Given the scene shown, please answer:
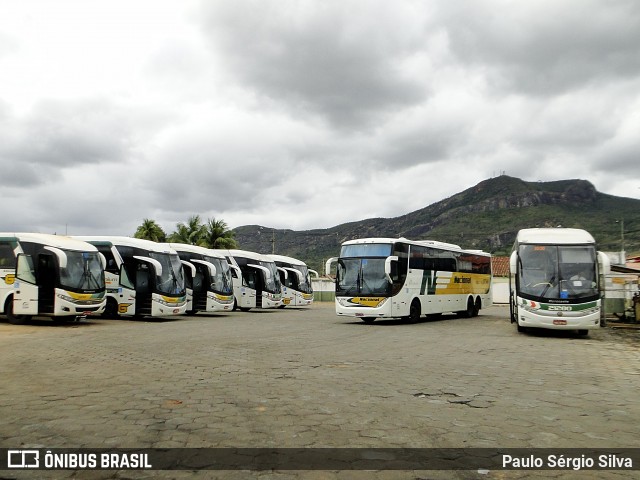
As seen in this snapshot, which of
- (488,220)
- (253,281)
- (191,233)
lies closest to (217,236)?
(191,233)

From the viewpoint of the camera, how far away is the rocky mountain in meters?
101

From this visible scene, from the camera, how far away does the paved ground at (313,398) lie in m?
5.17

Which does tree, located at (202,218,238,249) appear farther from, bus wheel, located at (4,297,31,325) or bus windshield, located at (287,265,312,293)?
bus wheel, located at (4,297,31,325)

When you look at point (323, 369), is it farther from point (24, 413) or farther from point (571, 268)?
point (571, 268)

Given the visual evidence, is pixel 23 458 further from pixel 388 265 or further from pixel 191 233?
pixel 191 233

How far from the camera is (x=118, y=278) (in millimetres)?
23688

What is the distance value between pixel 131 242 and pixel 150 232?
104 ft

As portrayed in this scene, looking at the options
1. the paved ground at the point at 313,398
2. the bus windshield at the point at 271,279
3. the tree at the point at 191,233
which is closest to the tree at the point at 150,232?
the tree at the point at 191,233

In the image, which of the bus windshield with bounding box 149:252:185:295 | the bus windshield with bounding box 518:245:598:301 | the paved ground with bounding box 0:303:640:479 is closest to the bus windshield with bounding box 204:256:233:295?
the bus windshield with bounding box 149:252:185:295

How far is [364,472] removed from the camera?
4.30 m

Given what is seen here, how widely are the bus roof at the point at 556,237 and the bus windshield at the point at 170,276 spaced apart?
14.4m

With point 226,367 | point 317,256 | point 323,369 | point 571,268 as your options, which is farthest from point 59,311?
point 317,256

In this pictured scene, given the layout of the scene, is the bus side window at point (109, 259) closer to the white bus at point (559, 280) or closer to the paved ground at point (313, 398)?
the paved ground at point (313, 398)

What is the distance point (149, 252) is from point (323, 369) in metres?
16.0
